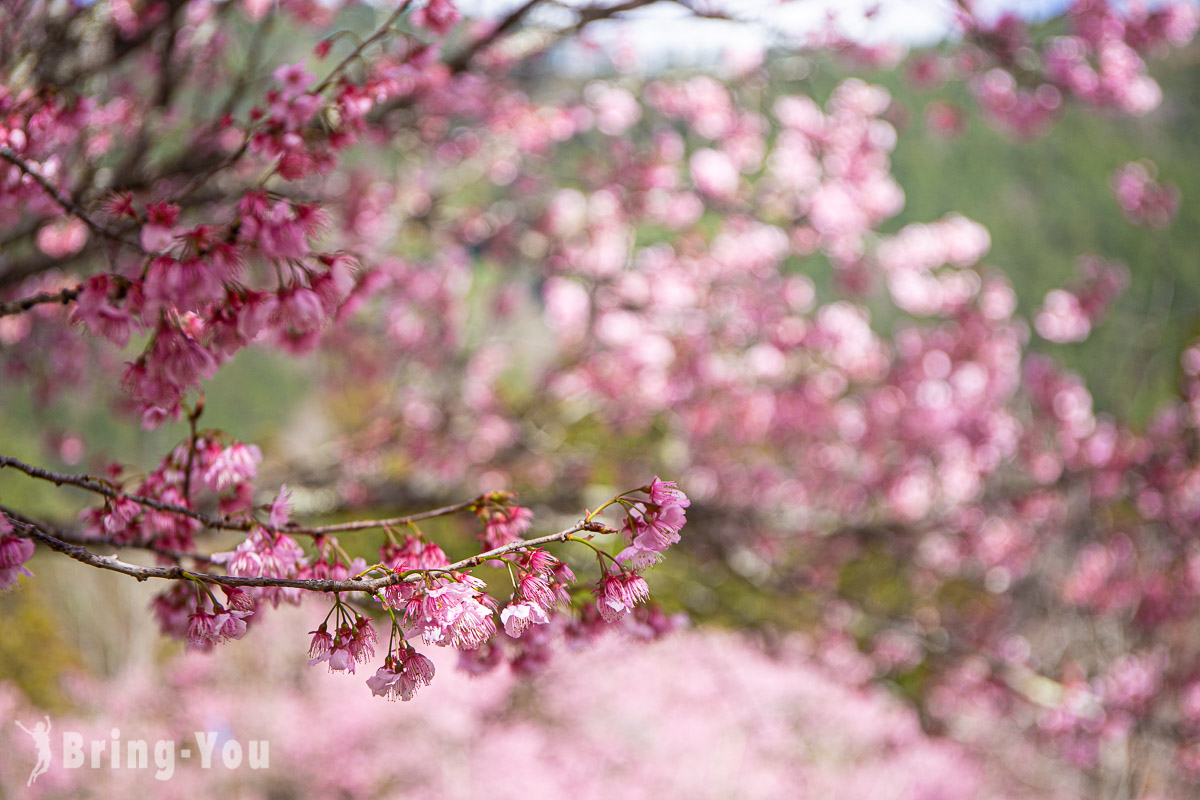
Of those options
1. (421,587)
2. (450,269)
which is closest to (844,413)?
(450,269)

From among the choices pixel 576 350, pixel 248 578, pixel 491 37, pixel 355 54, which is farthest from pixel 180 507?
pixel 576 350

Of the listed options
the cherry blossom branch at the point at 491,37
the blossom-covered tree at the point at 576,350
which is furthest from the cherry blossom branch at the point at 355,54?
the cherry blossom branch at the point at 491,37

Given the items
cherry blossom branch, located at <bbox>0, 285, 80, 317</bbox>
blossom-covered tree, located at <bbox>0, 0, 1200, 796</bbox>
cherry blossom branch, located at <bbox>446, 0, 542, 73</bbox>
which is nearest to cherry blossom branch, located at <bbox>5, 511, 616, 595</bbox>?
blossom-covered tree, located at <bbox>0, 0, 1200, 796</bbox>

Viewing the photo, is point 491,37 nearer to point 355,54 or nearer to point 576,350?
point 355,54

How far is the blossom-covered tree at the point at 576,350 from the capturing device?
1.06 metres

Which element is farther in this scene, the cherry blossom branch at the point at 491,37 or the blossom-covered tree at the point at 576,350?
the cherry blossom branch at the point at 491,37

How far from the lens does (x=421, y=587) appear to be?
874mm

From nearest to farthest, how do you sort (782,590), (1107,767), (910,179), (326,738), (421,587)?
1. (421,587)
2. (782,590)
3. (1107,767)
4. (326,738)
5. (910,179)

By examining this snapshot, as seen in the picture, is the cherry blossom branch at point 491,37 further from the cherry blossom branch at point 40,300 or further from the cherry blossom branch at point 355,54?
the cherry blossom branch at point 40,300

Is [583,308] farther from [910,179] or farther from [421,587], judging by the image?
[910,179]

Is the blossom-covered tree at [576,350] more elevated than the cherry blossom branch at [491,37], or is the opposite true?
the cherry blossom branch at [491,37]

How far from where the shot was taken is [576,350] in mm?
5859

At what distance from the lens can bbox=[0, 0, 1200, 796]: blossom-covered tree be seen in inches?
41.8

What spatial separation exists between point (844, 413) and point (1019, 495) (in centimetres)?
245
